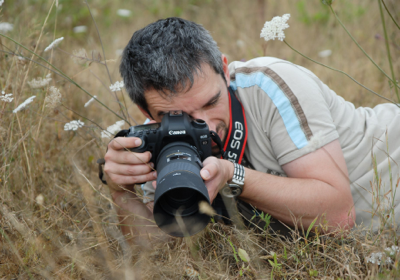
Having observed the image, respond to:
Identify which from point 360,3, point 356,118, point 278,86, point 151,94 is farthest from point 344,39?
point 151,94

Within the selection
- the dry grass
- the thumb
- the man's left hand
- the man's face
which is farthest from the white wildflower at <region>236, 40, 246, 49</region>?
the thumb

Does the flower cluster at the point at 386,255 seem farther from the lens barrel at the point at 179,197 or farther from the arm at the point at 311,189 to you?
the lens barrel at the point at 179,197

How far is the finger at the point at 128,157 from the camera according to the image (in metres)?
1.27

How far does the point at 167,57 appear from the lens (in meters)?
1.37

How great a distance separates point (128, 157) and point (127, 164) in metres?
0.04

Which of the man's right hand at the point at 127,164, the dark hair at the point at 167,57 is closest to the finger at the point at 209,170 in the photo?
the man's right hand at the point at 127,164

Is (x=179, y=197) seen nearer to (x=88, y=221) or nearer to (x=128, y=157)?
(x=128, y=157)

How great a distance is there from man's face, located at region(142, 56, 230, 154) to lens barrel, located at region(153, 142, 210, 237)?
0.21 meters

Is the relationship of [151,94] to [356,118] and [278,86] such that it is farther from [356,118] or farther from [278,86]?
[356,118]

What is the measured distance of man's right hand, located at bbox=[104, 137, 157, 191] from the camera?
4.16 feet

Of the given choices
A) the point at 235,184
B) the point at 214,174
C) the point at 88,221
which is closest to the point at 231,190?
the point at 235,184

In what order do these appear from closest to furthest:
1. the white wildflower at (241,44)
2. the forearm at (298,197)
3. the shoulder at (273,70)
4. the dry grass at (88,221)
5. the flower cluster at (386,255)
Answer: the flower cluster at (386,255), the dry grass at (88,221), the forearm at (298,197), the shoulder at (273,70), the white wildflower at (241,44)

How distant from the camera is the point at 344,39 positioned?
10.8 feet

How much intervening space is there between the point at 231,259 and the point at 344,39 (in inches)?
104
